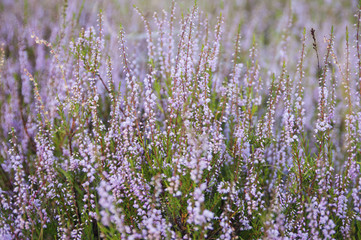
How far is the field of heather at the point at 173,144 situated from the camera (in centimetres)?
206

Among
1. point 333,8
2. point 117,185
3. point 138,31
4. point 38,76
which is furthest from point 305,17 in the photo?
point 117,185

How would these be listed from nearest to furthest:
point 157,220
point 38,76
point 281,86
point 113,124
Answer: point 157,220
point 113,124
point 281,86
point 38,76

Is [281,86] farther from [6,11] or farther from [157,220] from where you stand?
[6,11]

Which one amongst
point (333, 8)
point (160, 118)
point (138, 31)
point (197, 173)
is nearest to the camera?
point (197, 173)

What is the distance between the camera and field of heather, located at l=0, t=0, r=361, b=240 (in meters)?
2.06

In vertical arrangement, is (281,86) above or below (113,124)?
above

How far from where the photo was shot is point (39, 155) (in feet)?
8.06

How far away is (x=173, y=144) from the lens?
7.43ft

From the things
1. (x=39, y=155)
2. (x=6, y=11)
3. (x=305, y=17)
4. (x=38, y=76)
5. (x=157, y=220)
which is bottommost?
(x=157, y=220)

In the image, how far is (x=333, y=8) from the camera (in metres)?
6.73

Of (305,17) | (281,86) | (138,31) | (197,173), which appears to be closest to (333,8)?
(305,17)

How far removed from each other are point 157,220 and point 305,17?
6290mm

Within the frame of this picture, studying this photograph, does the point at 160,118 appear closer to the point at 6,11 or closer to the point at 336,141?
the point at 336,141

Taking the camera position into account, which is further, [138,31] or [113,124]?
[138,31]
